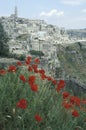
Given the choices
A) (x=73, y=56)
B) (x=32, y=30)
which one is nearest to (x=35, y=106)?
(x=73, y=56)

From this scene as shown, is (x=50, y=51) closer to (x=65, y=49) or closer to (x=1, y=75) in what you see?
(x=65, y=49)

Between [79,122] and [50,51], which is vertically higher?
[79,122]

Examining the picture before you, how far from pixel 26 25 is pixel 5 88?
14689 centimetres

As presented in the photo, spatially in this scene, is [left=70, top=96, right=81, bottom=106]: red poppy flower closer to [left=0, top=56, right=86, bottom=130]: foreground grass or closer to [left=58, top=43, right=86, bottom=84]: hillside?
[left=0, top=56, right=86, bottom=130]: foreground grass

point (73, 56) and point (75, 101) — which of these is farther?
point (73, 56)

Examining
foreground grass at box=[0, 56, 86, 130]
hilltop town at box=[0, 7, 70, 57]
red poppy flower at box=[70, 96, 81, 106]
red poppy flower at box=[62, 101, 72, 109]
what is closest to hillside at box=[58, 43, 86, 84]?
hilltop town at box=[0, 7, 70, 57]

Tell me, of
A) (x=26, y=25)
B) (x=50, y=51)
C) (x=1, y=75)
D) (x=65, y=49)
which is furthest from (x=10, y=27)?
(x=1, y=75)

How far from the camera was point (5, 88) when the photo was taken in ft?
19.3

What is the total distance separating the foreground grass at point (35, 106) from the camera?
18.0 ft

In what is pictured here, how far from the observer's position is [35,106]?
5.61 metres

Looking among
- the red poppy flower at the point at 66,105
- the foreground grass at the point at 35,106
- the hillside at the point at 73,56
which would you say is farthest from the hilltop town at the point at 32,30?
the red poppy flower at the point at 66,105

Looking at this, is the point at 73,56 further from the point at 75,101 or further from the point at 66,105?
the point at 66,105

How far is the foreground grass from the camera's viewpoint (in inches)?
217

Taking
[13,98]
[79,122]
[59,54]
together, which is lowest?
[59,54]
